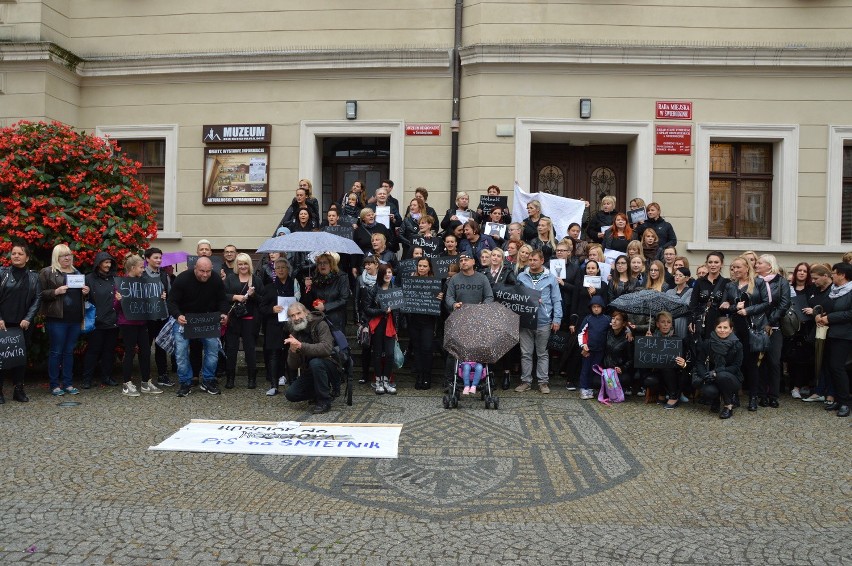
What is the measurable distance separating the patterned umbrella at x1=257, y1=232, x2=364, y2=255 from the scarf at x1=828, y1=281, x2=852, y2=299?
617 centimetres

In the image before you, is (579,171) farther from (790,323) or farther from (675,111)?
(790,323)

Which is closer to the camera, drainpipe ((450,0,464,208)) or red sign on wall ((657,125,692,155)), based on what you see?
red sign on wall ((657,125,692,155))

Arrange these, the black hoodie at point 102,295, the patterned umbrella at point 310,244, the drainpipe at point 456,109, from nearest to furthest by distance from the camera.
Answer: the patterned umbrella at point 310,244
the black hoodie at point 102,295
the drainpipe at point 456,109

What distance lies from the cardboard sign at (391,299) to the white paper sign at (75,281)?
387 cm

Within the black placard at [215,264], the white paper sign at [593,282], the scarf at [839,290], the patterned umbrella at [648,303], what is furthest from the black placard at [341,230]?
the scarf at [839,290]

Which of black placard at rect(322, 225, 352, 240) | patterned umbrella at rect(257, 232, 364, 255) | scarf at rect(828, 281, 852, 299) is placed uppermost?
black placard at rect(322, 225, 352, 240)

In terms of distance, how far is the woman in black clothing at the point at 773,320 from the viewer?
354 inches

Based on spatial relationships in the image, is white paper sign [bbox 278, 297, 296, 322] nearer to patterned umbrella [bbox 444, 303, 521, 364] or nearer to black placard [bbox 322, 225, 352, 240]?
black placard [bbox 322, 225, 352, 240]

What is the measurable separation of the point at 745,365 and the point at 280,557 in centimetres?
683

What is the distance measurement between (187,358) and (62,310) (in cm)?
167

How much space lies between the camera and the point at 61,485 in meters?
5.71

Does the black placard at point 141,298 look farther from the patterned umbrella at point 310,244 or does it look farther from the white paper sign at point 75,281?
the patterned umbrella at point 310,244

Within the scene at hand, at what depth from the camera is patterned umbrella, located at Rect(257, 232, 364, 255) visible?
8.98 metres

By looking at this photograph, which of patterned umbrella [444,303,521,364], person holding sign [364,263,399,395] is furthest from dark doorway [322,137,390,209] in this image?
patterned umbrella [444,303,521,364]
